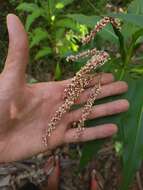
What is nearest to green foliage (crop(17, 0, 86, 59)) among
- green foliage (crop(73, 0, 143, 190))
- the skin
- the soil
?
the soil

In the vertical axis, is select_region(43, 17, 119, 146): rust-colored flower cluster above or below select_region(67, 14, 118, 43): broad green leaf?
below

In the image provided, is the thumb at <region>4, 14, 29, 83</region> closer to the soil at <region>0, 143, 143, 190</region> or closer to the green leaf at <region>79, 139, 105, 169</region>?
the green leaf at <region>79, 139, 105, 169</region>

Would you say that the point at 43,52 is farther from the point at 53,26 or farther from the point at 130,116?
the point at 130,116

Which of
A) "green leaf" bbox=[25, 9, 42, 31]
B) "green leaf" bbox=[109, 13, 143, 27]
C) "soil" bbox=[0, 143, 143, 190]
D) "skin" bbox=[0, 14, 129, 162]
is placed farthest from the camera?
"green leaf" bbox=[25, 9, 42, 31]

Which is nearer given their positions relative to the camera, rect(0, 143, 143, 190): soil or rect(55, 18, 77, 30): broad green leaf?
rect(0, 143, 143, 190): soil

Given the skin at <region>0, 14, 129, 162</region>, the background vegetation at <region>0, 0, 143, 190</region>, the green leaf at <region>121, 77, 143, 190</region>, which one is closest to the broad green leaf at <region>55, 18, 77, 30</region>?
the background vegetation at <region>0, 0, 143, 190</region>

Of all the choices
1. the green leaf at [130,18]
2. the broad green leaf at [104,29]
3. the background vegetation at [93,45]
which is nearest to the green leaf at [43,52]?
the background vegetation at [93,45]

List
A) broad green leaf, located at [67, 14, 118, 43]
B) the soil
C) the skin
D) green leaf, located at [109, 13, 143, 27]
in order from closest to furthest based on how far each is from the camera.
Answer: green leaf, located at [109, 13, 143, 27] < the skin < broad green leaf, located at [67, 14, 118, 43] < the soil

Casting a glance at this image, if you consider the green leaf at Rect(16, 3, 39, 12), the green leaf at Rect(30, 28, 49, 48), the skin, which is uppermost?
the green leaf at Rect(16, 3, 39, 12)
